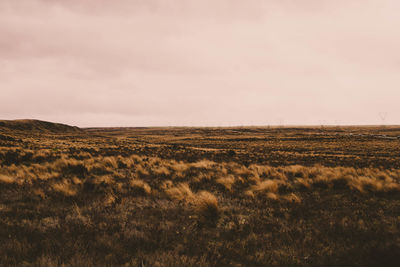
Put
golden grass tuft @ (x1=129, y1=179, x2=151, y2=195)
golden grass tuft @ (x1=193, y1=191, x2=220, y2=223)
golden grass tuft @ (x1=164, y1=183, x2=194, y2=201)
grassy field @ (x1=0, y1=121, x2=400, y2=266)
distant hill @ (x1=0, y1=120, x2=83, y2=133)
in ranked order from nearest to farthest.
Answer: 1. grassy field @ (x1=0, y1=121, x2=400, y2=266)
2. golden grass tuft @ (x1=193, y1=191, x2=220, y2=223)
3. golden grass tuft @ (x1=164, y1=183, x2=194, y2=201)
4. golden grass tuft @ (x1=129, y1=179, x2=151, y2=195)
5. distant hill @ (x1=0, y1=120, x2=83, y2=133)

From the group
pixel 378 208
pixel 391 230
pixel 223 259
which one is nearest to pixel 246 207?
pixel 223 259

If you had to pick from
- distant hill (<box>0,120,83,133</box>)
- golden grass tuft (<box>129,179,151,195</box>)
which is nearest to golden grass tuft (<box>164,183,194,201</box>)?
golden grass tuft (<box>129,179,151,195</box>)

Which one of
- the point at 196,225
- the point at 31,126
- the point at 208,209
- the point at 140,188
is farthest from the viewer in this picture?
the point at 31,126

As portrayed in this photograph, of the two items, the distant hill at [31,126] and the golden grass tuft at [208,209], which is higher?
the distant hill at [31,126]

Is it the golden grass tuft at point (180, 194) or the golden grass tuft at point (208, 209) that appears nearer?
the golden grass tuft at point (208, 209)

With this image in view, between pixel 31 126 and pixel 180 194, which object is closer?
pixel 180 194

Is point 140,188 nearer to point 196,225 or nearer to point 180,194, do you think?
point 180,194

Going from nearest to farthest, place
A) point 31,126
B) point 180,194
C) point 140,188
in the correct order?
1. point 180,194
2. point 140,188
3. point 31,126

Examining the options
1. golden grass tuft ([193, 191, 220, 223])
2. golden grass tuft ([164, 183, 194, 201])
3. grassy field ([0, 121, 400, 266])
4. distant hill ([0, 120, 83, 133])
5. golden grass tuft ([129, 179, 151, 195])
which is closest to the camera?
grassy field ([0, 121, 400, 266])

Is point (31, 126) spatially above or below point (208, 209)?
above

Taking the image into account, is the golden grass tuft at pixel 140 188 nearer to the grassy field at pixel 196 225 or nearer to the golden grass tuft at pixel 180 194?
the grassy field at pixel 196 225

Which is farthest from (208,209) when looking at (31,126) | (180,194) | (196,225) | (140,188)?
(31,126)

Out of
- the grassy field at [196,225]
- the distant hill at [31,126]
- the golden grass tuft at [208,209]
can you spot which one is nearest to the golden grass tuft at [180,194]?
the grassy field at [196,225]

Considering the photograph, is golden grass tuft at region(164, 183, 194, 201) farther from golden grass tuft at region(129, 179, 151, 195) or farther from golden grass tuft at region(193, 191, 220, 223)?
golden grass tuft at region(193, 191, 220, 223)
